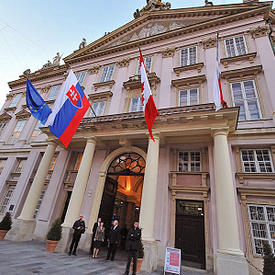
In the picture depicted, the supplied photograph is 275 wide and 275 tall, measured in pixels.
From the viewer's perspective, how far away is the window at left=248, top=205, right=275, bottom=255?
7113 mm

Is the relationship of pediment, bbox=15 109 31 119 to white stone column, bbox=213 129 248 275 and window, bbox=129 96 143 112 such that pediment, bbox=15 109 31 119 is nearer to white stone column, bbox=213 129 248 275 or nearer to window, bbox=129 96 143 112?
window, bbox=129 96 143 112

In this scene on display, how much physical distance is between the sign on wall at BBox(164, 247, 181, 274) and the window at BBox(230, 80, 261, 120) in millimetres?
7662

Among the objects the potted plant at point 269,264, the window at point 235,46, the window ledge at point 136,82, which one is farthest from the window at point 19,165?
the window at point 235,46

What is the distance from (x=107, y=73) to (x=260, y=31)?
39.9ft

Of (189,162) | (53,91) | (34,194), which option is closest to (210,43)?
(189,162)

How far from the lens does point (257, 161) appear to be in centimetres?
848

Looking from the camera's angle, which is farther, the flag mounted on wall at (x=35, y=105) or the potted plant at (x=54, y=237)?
the flag mounted on wall at (x=35, y=105)

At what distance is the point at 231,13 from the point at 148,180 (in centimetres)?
1458

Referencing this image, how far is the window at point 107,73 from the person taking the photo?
15887 millimetres

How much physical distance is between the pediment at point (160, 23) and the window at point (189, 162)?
429 inches

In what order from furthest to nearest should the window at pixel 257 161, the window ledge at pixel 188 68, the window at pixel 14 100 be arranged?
the window at pixel 14 100
the window ledge at pixel 188 68
the window at pixel 257 161

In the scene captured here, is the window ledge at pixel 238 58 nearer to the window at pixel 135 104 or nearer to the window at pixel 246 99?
the window at pixel 246 99

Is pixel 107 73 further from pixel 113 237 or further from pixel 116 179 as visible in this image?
pixel 113 237

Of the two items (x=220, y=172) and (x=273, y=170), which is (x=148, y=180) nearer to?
(x=220, y=172)
